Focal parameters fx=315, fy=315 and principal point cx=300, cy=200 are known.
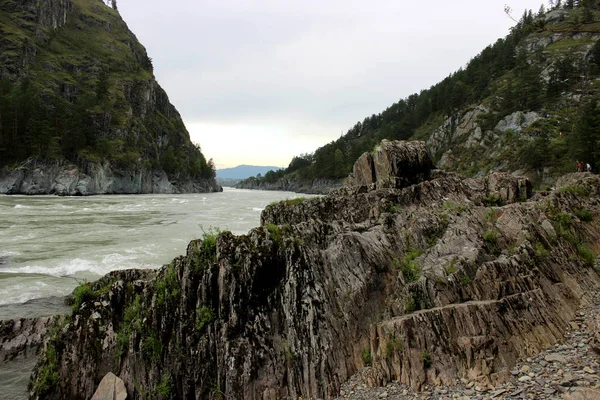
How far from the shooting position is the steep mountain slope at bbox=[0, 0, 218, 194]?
78.8 m

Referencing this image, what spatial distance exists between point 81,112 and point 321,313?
11542cm

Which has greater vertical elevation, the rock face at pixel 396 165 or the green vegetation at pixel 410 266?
the rock face at pixel 396 165

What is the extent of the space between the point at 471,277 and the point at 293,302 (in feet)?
16.8

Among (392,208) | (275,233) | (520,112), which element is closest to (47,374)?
(275,233)

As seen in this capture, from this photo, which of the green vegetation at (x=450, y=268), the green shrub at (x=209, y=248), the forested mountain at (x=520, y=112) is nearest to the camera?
the green vegetation at (x=450, y=268)

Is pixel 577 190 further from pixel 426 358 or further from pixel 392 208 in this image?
pixel 426 358

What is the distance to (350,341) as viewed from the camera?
8711 millimetres

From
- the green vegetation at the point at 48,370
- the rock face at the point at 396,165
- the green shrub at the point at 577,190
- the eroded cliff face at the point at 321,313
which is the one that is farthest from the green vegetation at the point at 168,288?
the green shrub at the point at 577,190

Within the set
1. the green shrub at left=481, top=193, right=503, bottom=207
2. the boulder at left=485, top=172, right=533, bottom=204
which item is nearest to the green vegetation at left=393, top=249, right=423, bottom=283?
the green shrub at left=481, top=193, right=503, bottom=207

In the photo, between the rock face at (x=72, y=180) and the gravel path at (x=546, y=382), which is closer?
the gravel path at (x=546, y=382)

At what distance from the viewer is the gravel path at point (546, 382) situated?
18.6ft

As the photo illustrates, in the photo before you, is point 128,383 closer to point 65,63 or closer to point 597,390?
point 597,390

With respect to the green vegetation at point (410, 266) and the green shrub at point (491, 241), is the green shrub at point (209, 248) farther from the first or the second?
the green shrub at point (491, 241)

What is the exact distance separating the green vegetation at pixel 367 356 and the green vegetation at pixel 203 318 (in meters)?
4.27
